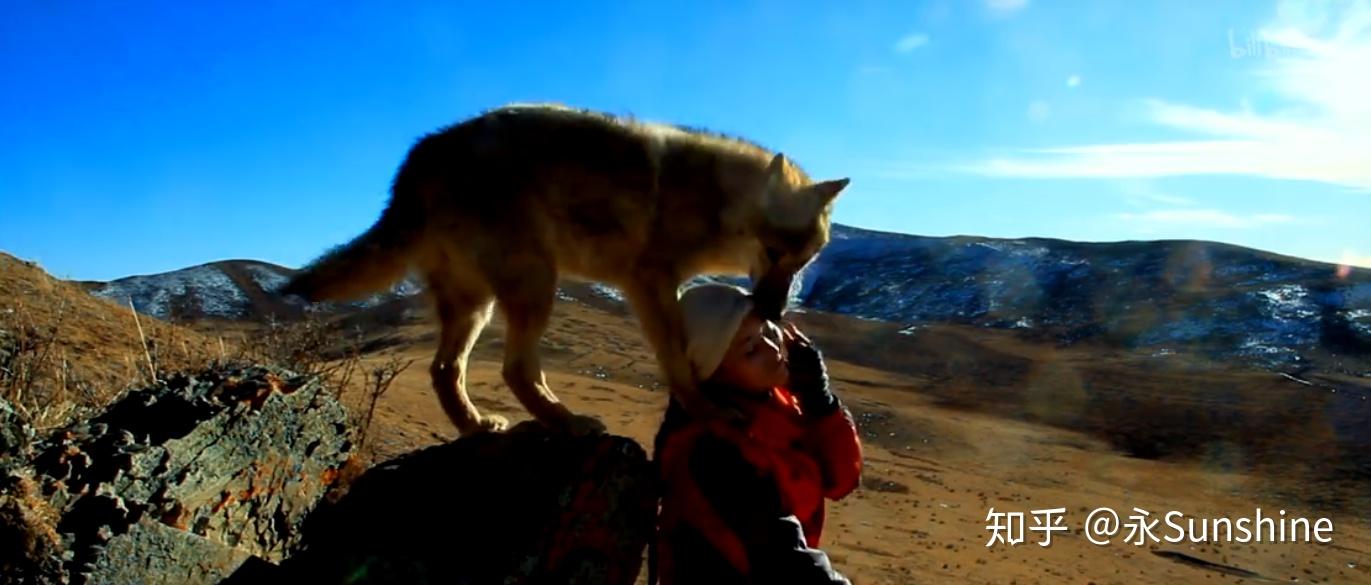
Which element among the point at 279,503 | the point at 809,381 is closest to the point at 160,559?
the point at 279,503

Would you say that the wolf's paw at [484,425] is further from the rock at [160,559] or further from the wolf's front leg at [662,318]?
the rock at [160,559]

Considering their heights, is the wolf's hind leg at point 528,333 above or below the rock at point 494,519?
above

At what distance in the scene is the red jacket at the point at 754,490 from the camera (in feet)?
10.8

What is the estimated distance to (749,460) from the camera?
3.43 meters

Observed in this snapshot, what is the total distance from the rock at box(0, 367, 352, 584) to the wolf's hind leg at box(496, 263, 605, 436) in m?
0.93

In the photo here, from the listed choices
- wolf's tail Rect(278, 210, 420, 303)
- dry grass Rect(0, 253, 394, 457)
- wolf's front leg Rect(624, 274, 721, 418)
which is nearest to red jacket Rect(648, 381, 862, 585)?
wolf's front leg Rect(624, 274, 721, 418)

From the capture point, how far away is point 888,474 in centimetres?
1606

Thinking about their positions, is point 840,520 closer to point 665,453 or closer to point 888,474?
point 888,474

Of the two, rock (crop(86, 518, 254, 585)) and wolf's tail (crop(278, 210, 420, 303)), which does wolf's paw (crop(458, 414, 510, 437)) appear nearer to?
wolf's tail (crop(278, 210, 420, 303))

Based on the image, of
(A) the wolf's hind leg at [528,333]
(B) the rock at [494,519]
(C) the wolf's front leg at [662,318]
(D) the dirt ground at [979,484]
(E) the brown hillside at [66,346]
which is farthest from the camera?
(D) the dirt ground at [979,484]

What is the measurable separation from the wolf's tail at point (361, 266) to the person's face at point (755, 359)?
81.6 inches

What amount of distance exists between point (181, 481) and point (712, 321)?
2082mm

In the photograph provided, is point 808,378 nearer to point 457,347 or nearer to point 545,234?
point 545,234

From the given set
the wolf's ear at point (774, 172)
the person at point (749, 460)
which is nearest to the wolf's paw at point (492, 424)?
the person at point (749, 460)
